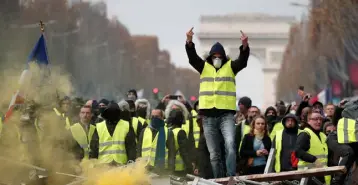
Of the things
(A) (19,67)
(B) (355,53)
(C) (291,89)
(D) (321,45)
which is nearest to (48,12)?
(B) (355,53)

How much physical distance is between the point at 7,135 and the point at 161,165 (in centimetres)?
305

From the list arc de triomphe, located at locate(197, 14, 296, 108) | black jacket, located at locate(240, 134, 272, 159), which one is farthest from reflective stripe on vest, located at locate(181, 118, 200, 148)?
arc de triomphe, located at locate(197, 14, 296, 108)

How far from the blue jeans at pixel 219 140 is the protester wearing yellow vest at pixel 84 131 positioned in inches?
69.0

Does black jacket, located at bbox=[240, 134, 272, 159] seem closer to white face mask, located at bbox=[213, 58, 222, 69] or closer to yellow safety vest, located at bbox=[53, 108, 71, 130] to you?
white face mask, located at bbox=[213, 58, 222, 69]

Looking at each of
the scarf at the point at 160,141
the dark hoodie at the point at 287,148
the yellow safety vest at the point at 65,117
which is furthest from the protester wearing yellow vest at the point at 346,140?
the yellow safety vest at the point at 65,117

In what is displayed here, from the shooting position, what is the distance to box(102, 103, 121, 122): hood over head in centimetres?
1288

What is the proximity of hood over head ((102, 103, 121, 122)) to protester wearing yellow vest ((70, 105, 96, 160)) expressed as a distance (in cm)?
54

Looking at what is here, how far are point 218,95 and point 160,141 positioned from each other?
200 centimetres

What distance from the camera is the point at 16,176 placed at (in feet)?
36.1

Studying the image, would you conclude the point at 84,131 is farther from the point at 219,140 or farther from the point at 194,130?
the point at 194,130

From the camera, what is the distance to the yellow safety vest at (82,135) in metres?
13.7

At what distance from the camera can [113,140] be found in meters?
12.9

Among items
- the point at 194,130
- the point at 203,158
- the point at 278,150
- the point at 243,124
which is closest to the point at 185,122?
the point at 194,130

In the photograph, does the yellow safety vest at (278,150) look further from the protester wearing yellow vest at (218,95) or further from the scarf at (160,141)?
the scarf at (160,141)
